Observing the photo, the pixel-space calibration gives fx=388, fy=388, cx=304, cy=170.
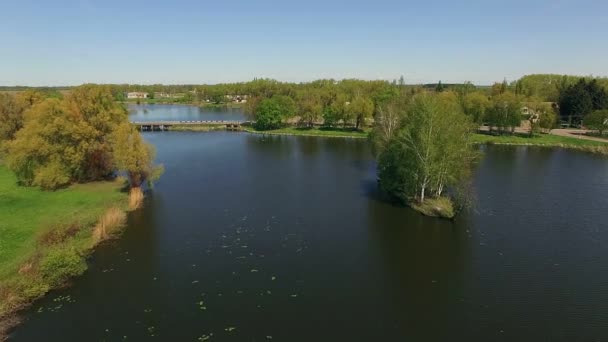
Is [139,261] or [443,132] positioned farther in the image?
[443,132]

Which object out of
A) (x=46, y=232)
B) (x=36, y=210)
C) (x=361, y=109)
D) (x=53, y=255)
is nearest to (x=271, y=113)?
(x=361, y=109)

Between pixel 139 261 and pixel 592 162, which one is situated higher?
pixel 592 162

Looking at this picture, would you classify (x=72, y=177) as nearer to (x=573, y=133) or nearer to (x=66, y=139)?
(x=66, y=139)

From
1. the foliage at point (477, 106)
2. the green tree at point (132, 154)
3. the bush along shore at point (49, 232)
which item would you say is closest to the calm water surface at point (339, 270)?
the bush along shore at point (49, 232)

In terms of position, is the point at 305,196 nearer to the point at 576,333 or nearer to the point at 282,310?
the point at 282,310

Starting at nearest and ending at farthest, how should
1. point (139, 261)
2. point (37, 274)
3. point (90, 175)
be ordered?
point (37, 274)
point (139, 261)
point (90, 175)

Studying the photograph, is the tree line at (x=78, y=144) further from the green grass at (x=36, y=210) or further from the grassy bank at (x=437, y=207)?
the grassy bank at (x=437, y=207)

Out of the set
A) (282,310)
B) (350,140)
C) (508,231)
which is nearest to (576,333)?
(508,231)
